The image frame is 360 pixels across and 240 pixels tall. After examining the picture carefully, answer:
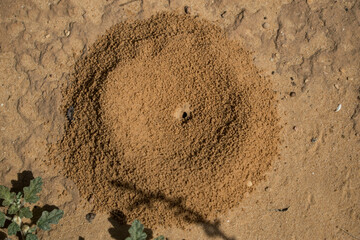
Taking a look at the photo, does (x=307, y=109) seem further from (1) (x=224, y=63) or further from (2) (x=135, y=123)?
(2) (x=135, y=123)

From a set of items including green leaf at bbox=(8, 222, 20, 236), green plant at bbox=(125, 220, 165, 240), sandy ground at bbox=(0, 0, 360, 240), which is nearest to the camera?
green plant at bbox=(125, 220, 165, 240)

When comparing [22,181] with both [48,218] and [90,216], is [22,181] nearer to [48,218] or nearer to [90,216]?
[48,218]

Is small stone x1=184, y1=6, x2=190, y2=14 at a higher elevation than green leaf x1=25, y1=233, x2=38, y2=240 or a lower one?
higher

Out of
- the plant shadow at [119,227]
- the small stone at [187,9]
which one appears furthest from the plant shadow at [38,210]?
the small stone at [187,9]

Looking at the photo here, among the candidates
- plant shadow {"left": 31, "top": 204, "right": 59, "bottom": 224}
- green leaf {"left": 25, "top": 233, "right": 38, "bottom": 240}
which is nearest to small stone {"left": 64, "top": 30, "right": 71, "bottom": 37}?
plant shadow {"left": 31, "top": 204, "right": 59, "bottom": 224}

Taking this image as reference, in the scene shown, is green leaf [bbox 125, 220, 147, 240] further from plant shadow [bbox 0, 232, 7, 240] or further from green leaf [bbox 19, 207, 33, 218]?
plant shadow [bbox 0, 232, 7, 240]

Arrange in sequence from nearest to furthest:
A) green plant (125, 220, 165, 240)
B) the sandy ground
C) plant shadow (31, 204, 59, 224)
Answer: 1. green plant (125, 220, 165, 240)
2. the sandy ground
3. plant shadow (31, 204, 59, 224)

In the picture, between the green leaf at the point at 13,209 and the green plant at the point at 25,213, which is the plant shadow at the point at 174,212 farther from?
the green leaf at the point at 13,209
